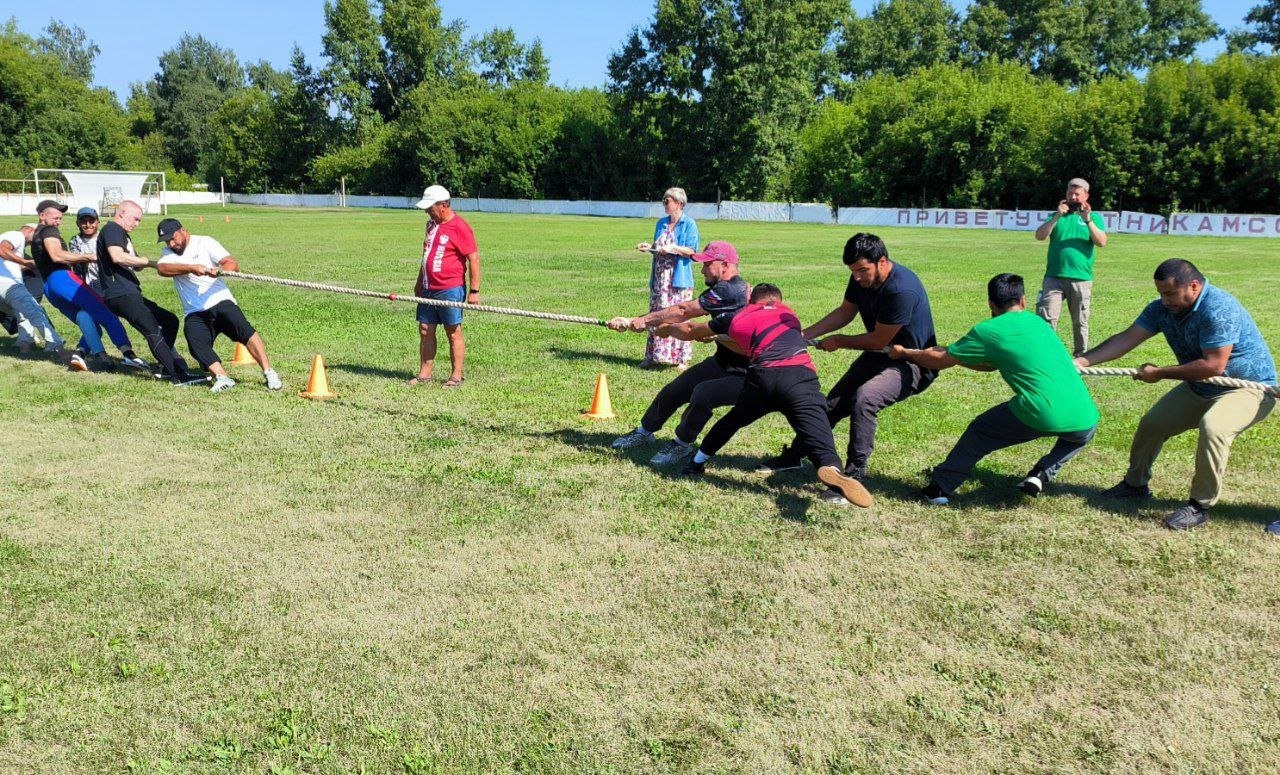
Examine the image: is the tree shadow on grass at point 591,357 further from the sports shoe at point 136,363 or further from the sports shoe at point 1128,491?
the sports shoe at point 1128,491

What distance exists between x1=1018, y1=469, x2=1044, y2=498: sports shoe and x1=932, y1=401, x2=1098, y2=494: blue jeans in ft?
0.48

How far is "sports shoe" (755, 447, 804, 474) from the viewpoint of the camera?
720cm

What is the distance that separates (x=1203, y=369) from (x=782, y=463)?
2901 mm

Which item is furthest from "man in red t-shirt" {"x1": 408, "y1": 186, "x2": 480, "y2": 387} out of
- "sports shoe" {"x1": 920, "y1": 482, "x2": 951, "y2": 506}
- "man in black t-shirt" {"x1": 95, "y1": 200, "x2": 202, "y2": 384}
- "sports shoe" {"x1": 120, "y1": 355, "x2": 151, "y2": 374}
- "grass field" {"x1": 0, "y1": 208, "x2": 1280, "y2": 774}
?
"sports shoe" {"x1": 920, "y1": 482, "x2": 951, "y2": 506}

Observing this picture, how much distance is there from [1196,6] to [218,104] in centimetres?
10698

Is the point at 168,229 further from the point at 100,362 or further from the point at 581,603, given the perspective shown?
the point at 581,603

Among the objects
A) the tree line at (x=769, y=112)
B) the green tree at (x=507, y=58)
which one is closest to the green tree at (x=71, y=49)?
the tree line at (x=769, y=112)

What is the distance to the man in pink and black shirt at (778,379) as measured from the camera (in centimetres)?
639

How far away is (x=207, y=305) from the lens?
971 cm

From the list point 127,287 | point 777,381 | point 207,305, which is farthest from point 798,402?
point 127,287

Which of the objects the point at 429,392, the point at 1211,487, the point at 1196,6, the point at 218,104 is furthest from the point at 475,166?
the point at 1211,487

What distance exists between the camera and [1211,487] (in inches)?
235

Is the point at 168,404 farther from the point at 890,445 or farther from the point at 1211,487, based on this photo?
the point at 1211,487

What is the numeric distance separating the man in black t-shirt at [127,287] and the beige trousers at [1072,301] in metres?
9.89
